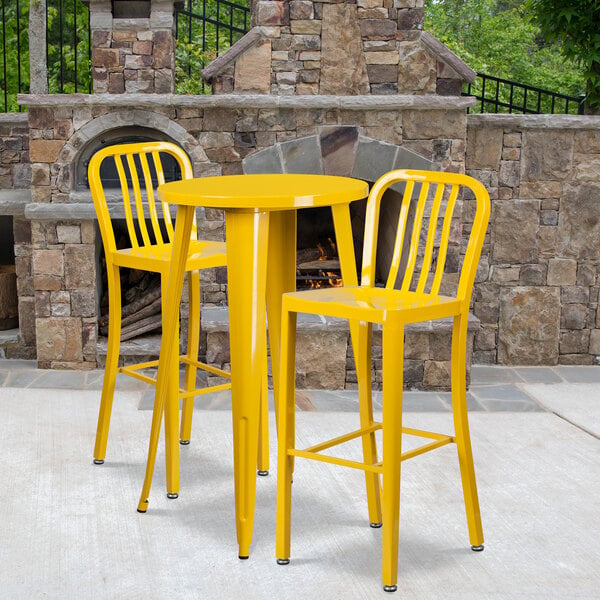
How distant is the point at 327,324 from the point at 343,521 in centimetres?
195

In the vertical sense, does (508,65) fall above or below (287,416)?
above

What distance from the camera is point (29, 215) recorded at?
225 inches

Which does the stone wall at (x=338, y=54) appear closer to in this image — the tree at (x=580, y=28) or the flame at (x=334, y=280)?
the flame at (x=334, y=280)

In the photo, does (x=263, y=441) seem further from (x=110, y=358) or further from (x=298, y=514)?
(x=110, y=358)

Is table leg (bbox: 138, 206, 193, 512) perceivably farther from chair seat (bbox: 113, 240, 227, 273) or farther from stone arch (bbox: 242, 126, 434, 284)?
stone arch (bbox: 242, 126, 434, 284)

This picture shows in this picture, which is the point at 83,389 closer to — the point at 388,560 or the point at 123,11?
the point at 123,11

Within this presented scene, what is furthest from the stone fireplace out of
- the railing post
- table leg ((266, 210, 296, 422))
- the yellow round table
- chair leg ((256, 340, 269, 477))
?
the yellow round table

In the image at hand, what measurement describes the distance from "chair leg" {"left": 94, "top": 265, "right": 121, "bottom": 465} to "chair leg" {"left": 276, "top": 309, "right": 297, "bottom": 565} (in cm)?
108

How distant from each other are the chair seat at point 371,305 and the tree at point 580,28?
4.15 m

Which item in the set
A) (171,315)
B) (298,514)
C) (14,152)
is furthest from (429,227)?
(14,152)

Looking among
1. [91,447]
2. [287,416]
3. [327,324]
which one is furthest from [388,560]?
[327,324]

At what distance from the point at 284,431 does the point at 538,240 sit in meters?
3.37

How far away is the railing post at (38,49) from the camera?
19.2ft

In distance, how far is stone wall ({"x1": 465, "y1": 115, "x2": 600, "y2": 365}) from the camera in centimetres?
601
